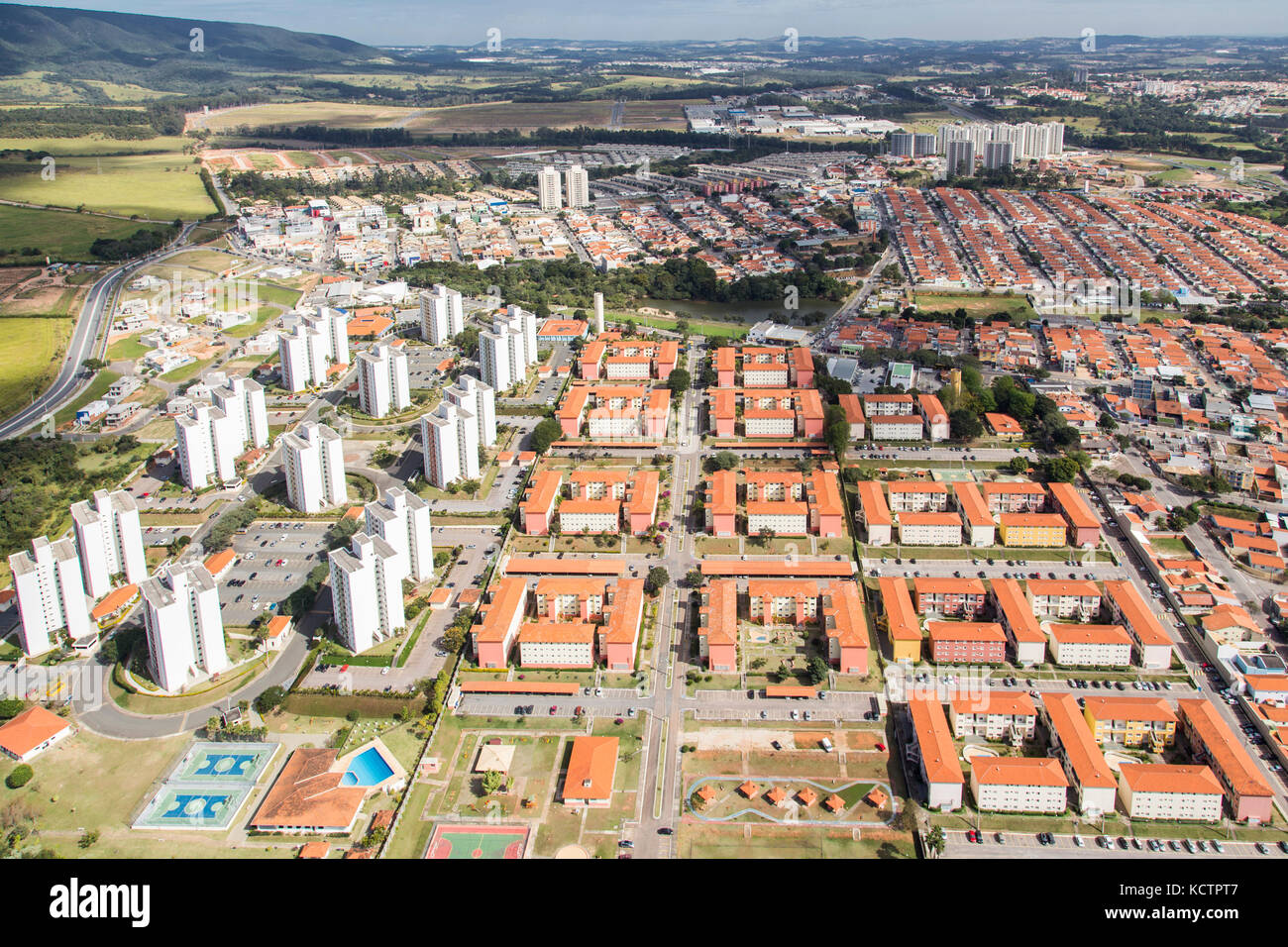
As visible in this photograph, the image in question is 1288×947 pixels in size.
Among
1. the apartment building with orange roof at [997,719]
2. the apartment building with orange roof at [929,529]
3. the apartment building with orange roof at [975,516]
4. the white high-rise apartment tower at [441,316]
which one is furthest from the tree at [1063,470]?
the white high-rise apartment tower at [441,316]

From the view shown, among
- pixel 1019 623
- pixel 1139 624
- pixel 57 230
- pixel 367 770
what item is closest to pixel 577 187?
pixel 57 230

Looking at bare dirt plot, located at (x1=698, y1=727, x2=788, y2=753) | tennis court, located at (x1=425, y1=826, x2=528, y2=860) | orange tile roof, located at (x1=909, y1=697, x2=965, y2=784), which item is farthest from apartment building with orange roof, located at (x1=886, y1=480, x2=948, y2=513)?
tennis court, located at (x1=425, y1=826, x2=528, y2=860)

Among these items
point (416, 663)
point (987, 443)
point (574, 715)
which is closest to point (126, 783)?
point (416, 663)

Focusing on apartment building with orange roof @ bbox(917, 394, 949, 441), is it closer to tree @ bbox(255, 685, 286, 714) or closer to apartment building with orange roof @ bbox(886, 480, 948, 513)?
apartment building with orange roof @ bbox(886, 480, 948, 513)

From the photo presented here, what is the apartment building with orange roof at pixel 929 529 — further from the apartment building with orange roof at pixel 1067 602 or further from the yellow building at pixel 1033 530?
the apartment building with orange roof at pixel 1067 602

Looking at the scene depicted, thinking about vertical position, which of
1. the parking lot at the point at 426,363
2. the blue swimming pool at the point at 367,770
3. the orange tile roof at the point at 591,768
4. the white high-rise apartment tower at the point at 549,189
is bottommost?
the blue swimming pool at the point at 367,770
